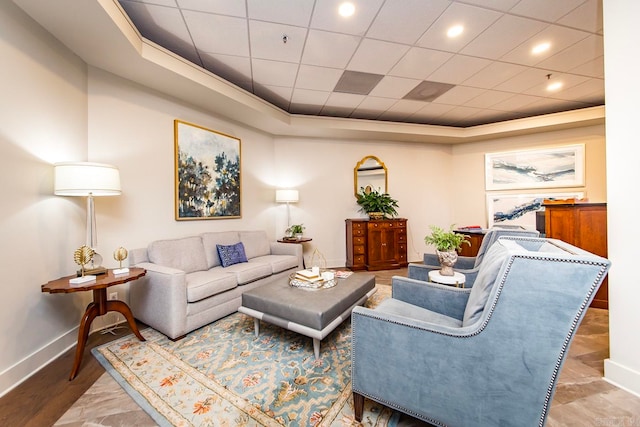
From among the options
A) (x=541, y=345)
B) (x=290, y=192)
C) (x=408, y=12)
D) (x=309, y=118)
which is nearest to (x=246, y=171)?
(x=290, y=192)

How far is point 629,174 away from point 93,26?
4.02 meters

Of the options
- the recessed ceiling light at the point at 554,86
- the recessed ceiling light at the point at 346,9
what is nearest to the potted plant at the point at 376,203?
the recessed ceiling light at the point at 554,86

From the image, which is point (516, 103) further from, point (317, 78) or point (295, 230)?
point (295, 230)

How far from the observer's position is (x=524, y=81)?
3.27m

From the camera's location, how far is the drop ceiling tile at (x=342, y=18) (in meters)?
2.00

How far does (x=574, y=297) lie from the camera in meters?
0.87

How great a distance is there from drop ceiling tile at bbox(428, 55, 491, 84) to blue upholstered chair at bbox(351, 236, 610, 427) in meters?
2.51

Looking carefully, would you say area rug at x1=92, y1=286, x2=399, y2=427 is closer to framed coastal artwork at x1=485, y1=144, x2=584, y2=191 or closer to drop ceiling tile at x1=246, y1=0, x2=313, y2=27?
drop ceiling tile at x1=246, y1=0, x2=313, y2=27

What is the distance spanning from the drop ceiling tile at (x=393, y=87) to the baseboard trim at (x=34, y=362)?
4.35m

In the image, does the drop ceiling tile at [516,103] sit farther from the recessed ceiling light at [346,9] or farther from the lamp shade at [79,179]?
the lamp shade at [79,179]

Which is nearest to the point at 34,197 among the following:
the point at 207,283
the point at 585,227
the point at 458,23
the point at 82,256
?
the point at 82,256

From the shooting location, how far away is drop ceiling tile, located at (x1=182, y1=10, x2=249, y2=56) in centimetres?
214

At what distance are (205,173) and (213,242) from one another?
1018mm

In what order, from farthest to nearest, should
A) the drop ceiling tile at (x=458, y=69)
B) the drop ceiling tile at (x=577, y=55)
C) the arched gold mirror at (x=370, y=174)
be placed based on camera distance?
the arched gold mirror at (x=370, y=174)
the drop ceiling tile at (x=458, y=69)
the drop ceiling tile at (x=577, y=55)
